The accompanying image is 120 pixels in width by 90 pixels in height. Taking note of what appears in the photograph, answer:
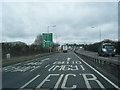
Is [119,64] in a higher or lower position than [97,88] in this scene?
higher

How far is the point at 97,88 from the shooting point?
25.2 feet

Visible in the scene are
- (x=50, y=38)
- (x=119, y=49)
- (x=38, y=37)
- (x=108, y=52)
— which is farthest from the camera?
(x=38, y=37)

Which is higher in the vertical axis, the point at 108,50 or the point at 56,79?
the point at 108,50

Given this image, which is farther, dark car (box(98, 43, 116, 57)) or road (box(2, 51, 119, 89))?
dark car (box(98, 43, 116, 57))

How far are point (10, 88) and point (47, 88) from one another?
5.69ft

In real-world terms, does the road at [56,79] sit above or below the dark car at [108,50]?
below

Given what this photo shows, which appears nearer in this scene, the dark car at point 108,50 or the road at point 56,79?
the road at point 56,79

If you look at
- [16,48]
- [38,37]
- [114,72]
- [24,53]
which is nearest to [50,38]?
[24,53]

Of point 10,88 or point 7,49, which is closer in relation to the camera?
point 10,88

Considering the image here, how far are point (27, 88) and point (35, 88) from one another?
1.20 ft

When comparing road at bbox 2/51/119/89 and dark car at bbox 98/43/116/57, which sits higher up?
dark car at bbox 98/43/116/57

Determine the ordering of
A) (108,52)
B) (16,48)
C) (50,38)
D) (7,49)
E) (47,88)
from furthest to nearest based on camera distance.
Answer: (50,38) → (16,48) → (7,49) → (108,52) → (47,88)

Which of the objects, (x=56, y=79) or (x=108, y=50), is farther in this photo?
(x=108, y=50)

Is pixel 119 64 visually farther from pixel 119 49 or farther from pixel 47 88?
pixel 119 49
